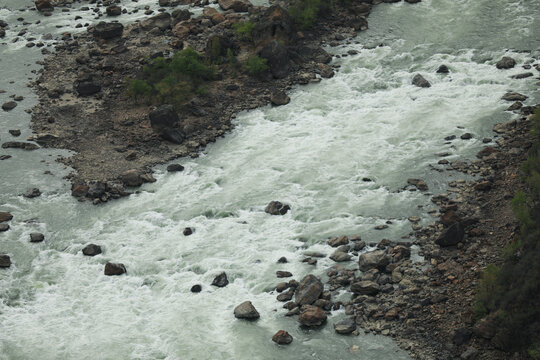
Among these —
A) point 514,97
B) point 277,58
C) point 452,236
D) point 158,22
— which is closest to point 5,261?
point 452,236

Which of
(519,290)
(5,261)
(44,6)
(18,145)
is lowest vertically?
(5,261)

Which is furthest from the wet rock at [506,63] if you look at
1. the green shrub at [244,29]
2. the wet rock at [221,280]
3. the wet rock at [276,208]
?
the wet rock at [221,280]

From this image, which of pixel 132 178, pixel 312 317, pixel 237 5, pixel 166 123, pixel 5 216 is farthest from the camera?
pixel 237 5

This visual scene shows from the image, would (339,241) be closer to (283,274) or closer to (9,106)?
(283,274)

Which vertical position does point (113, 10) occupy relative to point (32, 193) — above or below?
above

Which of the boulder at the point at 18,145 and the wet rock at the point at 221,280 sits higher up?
the boulder at the point at 18,145

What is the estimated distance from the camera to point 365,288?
55.7ft

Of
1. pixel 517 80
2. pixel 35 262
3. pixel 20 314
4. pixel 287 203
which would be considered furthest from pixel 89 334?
pixel 517 80

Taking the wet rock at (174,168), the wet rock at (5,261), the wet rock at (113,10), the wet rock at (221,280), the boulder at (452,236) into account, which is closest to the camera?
the boulder at (452,236)

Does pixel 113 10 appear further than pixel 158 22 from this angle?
Yes

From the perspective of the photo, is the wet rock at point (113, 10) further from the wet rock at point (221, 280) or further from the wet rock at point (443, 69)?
the wet rock at point (221, 280)

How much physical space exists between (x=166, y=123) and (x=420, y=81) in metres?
9.62

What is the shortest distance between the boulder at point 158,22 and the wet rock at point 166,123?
8374 mm

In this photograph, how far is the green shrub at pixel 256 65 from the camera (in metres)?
27.9
